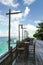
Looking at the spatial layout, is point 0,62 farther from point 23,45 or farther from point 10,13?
point 23,45

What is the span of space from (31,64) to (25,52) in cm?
469

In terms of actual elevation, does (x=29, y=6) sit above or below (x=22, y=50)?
above

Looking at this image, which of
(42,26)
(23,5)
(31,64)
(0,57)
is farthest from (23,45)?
(42,26)

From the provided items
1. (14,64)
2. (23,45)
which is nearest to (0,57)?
(14,64)

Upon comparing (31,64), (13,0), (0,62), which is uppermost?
(13,0)

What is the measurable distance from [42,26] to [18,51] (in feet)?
161

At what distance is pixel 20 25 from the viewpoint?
73.3ft

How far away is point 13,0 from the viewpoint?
12.7 m

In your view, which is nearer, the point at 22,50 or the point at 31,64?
the point at 31,64

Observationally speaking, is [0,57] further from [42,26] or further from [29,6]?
[42,26]

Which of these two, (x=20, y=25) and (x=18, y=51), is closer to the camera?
(x=18, y=51)

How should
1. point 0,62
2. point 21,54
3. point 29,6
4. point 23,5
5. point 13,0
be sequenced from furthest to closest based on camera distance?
point 29,6 → point 23,5 → point 21,54 → point 13,0 → point 0,62

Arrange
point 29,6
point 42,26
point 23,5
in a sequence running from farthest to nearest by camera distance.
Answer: point 42,26, point 29,6, point 23,5

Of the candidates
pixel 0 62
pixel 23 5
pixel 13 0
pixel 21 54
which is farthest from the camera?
pixel 23 5
